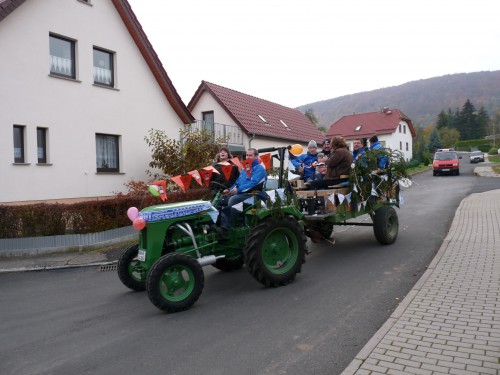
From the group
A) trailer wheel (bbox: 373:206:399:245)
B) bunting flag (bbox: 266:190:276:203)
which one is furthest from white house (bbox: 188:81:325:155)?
bunting flag (bbox: 266:190:276:203)

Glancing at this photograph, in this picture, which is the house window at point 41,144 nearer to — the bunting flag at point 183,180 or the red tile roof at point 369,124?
the bunting flag at point 183,180

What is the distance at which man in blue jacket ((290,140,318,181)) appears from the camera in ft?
31.2

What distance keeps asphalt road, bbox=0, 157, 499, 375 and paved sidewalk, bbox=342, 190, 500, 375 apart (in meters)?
0.24

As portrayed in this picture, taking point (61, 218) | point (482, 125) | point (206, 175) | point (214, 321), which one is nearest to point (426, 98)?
point (482, 125)

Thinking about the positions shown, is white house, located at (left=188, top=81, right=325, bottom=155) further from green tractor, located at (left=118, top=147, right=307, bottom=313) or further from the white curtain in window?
green tractor, located at (left=118, top=147, right=307, bottom=313)

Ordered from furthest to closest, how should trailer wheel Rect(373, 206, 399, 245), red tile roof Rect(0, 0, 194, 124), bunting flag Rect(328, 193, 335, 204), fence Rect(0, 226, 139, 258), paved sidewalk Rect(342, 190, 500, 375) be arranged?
red tile roof Rect(0, 0, 194, 124), fence Rect(0, 226, 139, 258), trailer wheel Rect(373, 206, 399, 245), bunting flag Rect(328, 193, 335, 204), paved sidewalk Rect(342, 190, 500, 375)

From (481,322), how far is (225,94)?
25.2m

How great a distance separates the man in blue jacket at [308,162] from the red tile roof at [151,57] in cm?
935

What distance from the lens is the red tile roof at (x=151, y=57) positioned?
15688 mm

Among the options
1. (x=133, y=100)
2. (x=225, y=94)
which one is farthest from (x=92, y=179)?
(x=225, y=94)

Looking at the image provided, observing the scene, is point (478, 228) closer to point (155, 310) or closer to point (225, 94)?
point (155, 310)

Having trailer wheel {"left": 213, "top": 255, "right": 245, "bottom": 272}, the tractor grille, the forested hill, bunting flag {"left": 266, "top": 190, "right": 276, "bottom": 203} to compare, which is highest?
the forested hill

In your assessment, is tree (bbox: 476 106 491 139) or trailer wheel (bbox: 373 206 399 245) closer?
trailer wheel (bbox: 373 206 399 245)

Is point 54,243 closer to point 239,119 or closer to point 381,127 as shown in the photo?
point 239,119
